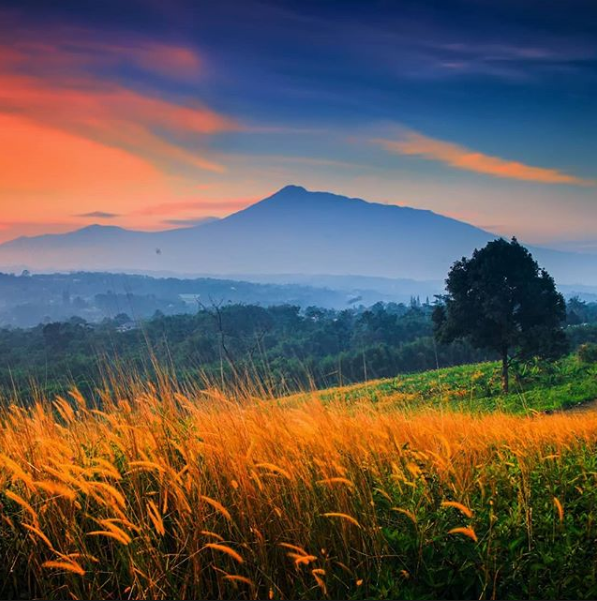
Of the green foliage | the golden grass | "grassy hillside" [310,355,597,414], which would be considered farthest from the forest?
the golden grass

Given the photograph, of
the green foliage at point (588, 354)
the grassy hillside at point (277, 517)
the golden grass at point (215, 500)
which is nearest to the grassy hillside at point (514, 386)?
the green foliage at point (588, 354)

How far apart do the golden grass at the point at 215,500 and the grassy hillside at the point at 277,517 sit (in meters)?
0.02

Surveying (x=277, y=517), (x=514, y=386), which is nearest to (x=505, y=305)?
(x=514, y=386)

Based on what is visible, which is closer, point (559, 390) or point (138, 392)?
point (138, 392)

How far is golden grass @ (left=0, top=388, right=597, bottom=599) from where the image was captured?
337cm

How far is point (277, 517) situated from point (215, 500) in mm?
467

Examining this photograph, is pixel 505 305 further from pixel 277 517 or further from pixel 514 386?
pixel 277 517

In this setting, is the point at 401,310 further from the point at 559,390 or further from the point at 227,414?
the point at 227,414

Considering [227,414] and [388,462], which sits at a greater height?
[227,414]

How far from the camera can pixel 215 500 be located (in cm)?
392

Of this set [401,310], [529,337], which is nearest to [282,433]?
[529,337]

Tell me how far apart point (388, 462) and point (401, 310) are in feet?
386

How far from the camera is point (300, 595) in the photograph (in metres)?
3.26

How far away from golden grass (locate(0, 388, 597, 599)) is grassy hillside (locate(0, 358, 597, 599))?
2cm
